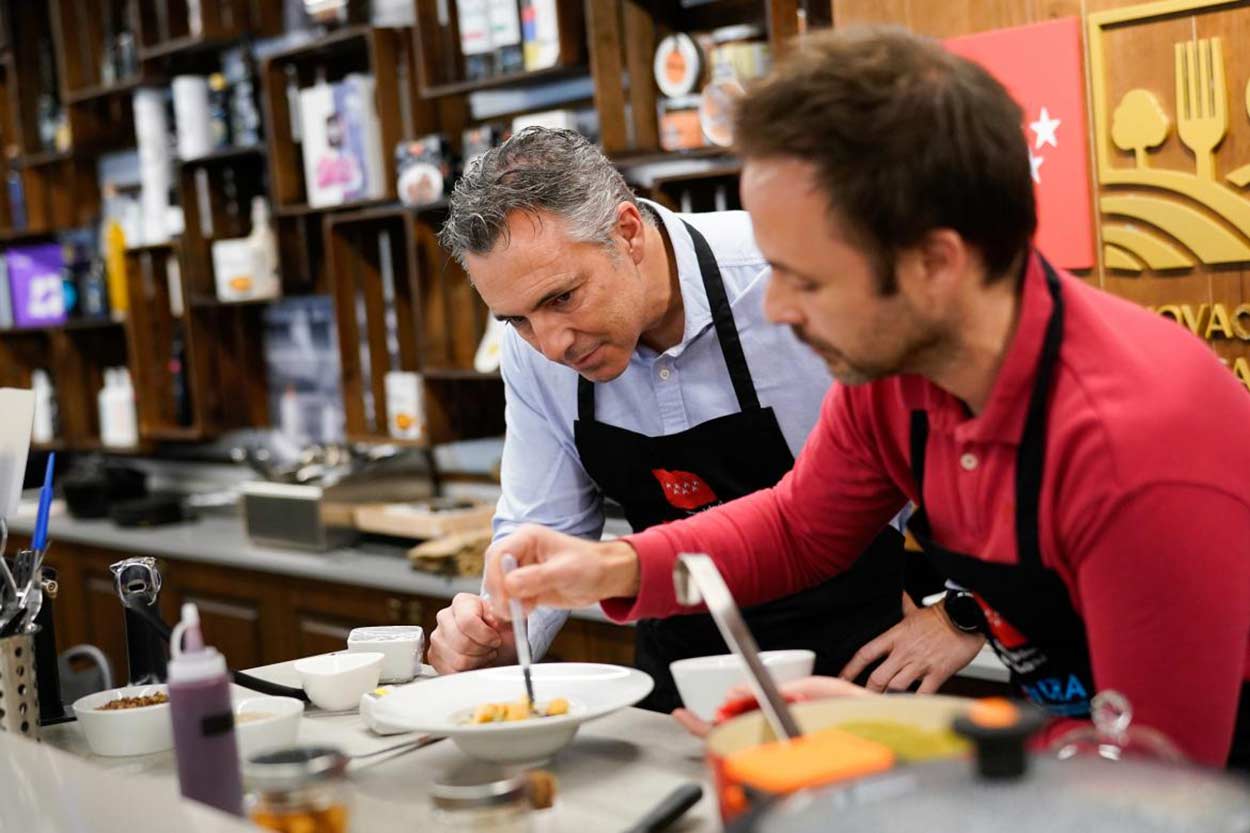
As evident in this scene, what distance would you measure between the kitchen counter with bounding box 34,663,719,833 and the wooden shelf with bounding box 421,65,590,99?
2491 millimetres

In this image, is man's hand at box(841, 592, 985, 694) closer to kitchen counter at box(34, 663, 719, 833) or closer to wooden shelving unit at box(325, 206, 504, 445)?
kitchen counter at box(34, 663, 719, 833)

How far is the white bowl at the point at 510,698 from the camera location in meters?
1.54

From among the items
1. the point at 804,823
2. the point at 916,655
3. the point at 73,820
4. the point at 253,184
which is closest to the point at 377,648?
the point at 73,820

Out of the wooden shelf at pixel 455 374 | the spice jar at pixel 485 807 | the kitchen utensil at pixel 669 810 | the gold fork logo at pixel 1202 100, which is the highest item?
the gold fork logo at pixel 1202 100

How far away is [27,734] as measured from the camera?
182 centimetres

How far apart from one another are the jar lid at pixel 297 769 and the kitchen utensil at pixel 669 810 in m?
0.29

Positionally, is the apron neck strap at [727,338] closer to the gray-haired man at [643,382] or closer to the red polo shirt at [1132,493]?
the gray-haired man at [643,382]

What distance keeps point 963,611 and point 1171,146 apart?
3.35 ft

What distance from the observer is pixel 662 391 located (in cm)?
232

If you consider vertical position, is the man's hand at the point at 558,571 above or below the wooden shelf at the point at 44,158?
below

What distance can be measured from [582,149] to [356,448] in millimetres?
2802

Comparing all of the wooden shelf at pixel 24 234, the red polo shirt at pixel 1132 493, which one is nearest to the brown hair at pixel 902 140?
the red polo shirt at pixel 1132 493

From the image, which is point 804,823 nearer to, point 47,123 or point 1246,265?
point 1246,265

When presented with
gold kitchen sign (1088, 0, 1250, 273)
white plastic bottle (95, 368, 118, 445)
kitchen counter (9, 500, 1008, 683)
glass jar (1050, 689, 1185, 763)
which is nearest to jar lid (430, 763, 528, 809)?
glass jar (1050, 689, 1185, 763)
